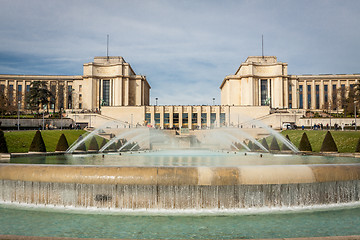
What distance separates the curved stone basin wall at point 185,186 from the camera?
29.2ft

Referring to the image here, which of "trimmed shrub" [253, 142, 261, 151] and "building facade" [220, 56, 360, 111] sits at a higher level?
"building facade" [220, 56, 360, 111]

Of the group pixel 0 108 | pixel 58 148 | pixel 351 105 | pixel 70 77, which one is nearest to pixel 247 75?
pixel 351 105

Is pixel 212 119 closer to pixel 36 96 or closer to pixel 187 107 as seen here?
pixel 187 107

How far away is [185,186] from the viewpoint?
29.4ft

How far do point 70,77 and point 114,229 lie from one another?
112 metres

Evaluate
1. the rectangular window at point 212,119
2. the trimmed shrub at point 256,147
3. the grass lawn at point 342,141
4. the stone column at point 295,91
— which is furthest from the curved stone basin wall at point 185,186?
the stone column at point 295,91

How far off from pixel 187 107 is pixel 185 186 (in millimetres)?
79757

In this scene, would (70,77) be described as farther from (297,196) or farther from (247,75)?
(297,196)

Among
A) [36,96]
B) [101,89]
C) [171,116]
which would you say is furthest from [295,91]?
[36,96]

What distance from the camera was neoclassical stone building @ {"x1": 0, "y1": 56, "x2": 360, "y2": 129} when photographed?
87.2 m

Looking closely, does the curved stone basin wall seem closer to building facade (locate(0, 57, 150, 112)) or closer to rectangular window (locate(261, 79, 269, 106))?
building facade (locate(0, 57, 150, 112))

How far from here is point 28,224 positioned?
7.86m

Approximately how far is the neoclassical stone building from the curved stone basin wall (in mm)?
74805

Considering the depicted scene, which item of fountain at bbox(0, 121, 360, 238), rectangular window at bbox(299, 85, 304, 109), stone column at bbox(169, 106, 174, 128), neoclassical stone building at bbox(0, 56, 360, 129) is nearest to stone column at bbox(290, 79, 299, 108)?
neoclassical stone building at bbox(0, 56, 360, 129)
